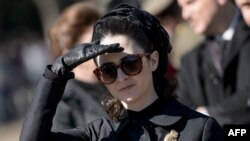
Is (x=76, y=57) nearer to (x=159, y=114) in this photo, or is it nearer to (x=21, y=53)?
(x=159, y=114)

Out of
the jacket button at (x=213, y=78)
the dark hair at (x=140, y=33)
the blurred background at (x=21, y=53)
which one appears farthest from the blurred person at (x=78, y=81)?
the blurred background at (x=21, y=53)

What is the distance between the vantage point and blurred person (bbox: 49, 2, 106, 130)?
5719 millimetres

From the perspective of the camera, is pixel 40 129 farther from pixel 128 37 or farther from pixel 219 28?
pixel 219 28

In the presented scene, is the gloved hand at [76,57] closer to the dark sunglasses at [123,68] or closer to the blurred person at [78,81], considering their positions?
the dark sunglasses at [123,68]

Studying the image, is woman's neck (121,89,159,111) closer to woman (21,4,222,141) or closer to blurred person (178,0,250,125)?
woman (21,4,222,141)

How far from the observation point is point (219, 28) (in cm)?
650

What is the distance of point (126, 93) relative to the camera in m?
4.09

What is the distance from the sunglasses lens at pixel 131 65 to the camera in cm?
406

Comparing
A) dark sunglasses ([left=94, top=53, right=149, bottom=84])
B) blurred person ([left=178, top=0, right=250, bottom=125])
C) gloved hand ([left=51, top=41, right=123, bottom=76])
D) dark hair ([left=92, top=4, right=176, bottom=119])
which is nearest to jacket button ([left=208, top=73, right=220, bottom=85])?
blurred person ([left=178, top=0, right=250, bottom=125])

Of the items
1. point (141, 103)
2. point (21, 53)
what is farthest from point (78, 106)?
point (21, 53)

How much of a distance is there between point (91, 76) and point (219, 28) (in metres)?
1.06

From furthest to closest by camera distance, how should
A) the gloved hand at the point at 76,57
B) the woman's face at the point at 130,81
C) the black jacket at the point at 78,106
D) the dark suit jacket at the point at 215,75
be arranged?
1. the dark suit jacket at the point at 215,75
2. the black jacket at the point at 78,106
3. the woman's face at the point at 130,81
4. the gloved hand at the point at 76,57

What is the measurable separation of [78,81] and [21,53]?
79.8ft

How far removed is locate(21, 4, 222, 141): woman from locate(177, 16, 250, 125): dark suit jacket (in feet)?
6.46
